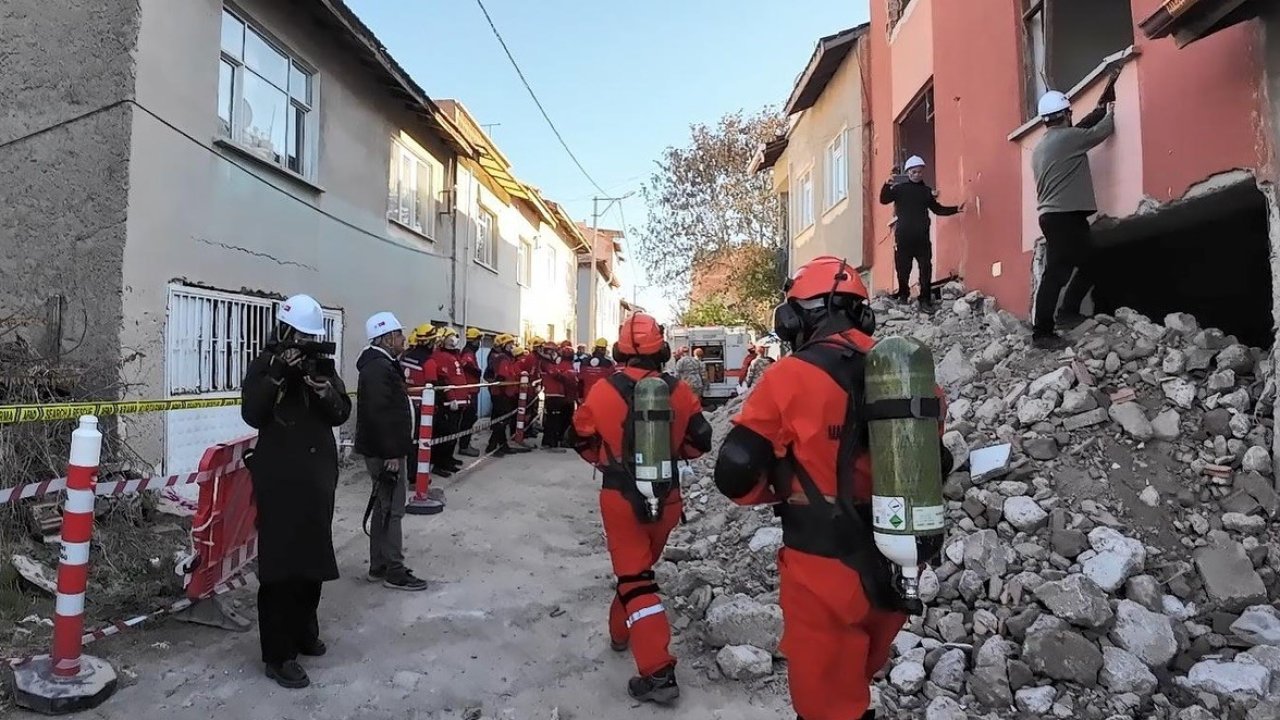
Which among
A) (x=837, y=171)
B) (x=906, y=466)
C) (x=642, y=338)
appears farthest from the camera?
(x=837, y=171)

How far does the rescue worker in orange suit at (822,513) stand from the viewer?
243cm

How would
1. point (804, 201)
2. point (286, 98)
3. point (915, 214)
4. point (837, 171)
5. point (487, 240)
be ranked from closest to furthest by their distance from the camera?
point (915, 214) → point (286, 98) → point (837, 171) → point (804, 201) → point (487, 240)

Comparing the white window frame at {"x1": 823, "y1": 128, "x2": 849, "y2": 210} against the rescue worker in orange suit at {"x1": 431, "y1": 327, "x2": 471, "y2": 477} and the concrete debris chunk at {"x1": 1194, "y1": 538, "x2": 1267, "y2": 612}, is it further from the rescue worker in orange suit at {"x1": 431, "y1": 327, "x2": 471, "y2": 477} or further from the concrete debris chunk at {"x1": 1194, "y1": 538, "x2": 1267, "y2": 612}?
the concrete debris chunk at {"x1": 1194, "y1": 538, "x2": 1267, "y2": 612}

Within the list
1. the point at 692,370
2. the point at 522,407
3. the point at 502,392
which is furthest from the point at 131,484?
the point at 692,370

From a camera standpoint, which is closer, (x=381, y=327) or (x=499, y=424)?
(x=381, y=327)

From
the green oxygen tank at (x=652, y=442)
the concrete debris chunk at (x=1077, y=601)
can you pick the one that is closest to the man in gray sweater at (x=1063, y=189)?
the concrete debris chunk at (x=1077, y=601)

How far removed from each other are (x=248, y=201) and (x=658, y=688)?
648 centimetres

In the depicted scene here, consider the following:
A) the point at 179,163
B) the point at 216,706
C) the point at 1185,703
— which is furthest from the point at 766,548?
the point at 179,163

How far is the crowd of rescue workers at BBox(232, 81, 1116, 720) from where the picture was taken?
242 cm

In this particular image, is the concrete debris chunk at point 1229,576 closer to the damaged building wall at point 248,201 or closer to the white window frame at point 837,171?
the damaged building wall at point 248,201

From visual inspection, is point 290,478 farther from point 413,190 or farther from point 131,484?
point 413,190

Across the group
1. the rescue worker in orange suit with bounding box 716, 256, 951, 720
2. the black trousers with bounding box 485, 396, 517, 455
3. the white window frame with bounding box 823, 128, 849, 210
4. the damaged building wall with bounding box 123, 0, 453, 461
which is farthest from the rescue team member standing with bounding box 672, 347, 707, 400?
the rescue worker in orange suit with bounding box 716, 256, 951, 720

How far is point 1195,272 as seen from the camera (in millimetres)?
6906

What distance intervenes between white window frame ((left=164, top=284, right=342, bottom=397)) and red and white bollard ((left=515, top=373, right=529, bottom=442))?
423cm
